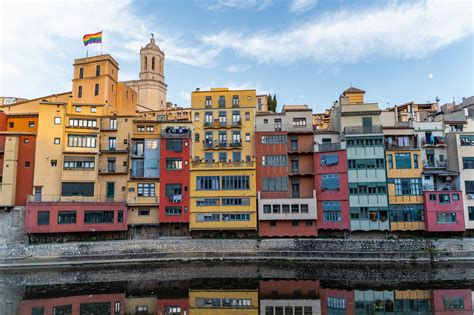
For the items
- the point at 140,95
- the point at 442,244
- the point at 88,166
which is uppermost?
the point at 140,95

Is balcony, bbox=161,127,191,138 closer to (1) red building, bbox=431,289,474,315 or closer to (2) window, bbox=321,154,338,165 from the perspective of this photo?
(2) window, bbox=321,154,338,165

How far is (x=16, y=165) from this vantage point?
43.3 meters

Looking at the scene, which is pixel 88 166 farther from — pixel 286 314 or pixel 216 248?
pixel 286 314

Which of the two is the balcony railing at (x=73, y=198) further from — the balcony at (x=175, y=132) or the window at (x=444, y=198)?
the window at (x=444, y=198)

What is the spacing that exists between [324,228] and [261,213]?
7499mm

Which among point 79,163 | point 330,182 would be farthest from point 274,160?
A: point 79,163

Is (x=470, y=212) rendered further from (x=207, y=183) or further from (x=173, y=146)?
(x=173, y=146)

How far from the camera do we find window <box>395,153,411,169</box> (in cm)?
4266

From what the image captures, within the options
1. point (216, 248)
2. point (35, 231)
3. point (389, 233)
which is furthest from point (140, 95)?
point (389, 233)

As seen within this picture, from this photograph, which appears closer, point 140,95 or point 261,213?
point 261,213

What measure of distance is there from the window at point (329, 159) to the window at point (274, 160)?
441 cm

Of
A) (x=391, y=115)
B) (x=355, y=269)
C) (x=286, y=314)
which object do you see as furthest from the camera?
(x=391, y=115)

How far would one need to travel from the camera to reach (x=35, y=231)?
40.4 m

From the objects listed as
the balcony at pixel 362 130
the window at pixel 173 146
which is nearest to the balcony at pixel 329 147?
the balcony at pixel 362 130
